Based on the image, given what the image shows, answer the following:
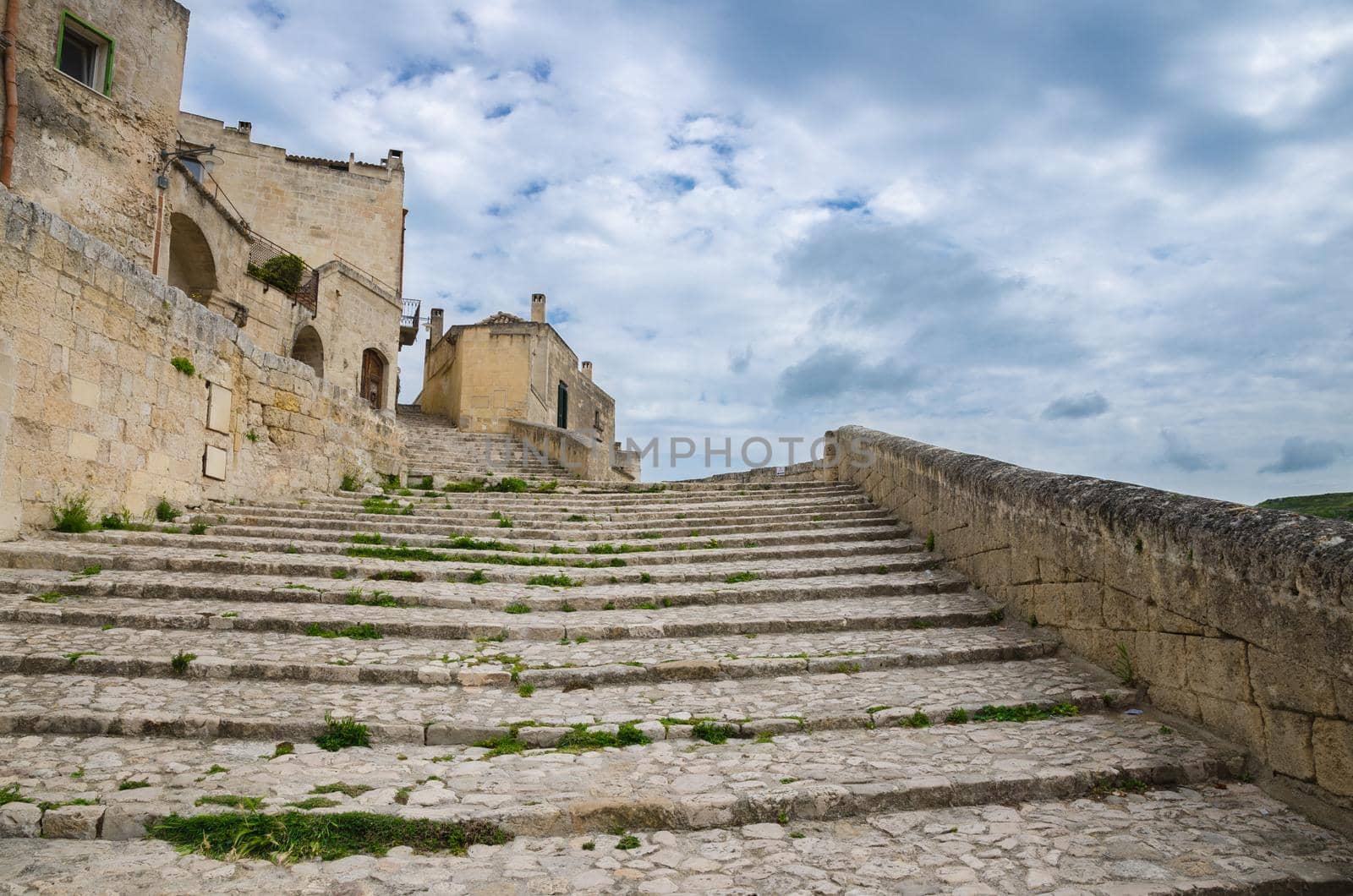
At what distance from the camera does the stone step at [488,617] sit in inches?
216

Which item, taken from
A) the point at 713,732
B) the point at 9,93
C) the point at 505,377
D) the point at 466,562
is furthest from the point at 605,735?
the point at 505,377

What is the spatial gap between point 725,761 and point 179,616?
3.98m

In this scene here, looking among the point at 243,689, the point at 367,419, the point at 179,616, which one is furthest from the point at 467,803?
the point at 367,419

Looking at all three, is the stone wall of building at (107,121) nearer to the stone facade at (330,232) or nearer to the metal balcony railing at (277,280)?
the metal balcony railing at (277,280)

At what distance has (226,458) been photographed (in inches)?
376

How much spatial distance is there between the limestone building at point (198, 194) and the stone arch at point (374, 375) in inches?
Answer: 1.4

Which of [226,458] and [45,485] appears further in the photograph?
[226,458]

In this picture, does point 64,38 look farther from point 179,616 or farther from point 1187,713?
point 1187,713

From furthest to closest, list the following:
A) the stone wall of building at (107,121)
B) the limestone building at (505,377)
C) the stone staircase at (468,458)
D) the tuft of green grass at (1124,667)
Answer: the limestone building at (505,377) → the stone staircase at (468,458) → the stone wall of building at (107,121) → the tuft of green grass at (1124,667)

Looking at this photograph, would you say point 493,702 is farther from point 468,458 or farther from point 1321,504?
point 468,458

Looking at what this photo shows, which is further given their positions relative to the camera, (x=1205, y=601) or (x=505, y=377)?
(x=505, y=377)

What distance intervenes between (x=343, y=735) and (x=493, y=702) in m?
0.84

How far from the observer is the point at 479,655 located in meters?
5.35

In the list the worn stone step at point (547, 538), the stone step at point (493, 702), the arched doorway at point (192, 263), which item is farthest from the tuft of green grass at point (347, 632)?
the arched doorway at point (192, 263)
